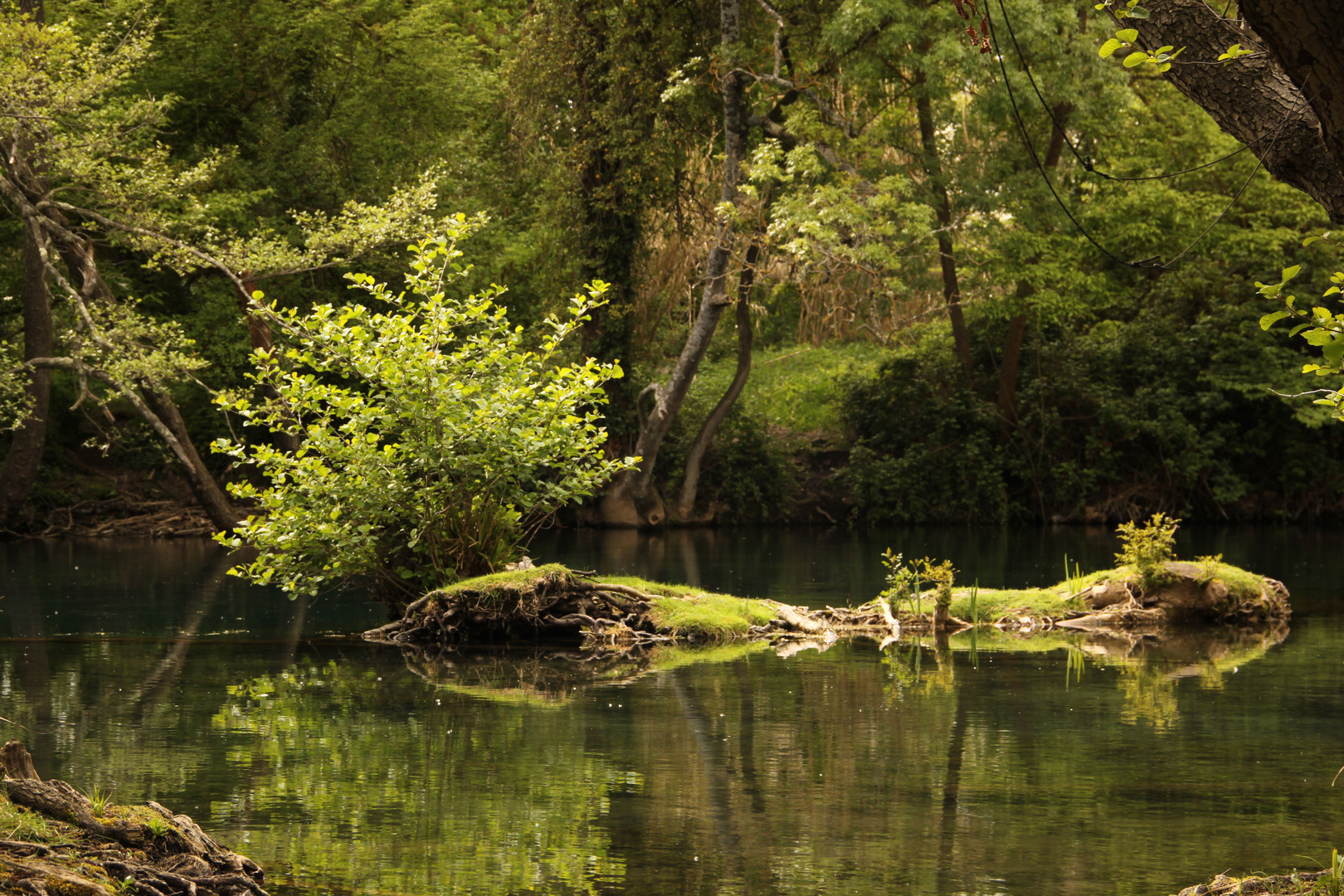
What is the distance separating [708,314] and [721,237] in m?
1.48

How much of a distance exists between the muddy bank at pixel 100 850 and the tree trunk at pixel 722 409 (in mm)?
21726

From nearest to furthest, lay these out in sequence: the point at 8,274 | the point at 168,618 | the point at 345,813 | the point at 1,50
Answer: the point at 345,813 → the point at 168,618 → the point at 1,50 → the point at 8,274

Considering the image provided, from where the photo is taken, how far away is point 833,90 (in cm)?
2494

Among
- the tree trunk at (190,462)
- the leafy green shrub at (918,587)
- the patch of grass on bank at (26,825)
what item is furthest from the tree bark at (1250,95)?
the tree trunk at (190,462)

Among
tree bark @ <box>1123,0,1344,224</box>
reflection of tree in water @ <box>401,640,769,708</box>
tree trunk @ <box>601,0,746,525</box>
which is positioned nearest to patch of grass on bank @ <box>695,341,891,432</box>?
tree trunk @ <box>601,0,746,525</box>

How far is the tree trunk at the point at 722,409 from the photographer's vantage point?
27156 millimetres

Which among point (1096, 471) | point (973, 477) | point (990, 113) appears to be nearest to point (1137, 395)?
point (1096, 471)

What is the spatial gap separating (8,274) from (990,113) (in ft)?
56.6

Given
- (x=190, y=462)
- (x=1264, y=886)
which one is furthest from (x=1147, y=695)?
(x=190, y=462)

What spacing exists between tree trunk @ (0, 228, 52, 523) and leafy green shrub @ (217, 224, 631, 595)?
1260 centimetres

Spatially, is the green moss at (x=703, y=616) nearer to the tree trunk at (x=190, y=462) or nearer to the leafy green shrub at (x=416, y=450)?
the leafy green shrub at (x=416, y=450)

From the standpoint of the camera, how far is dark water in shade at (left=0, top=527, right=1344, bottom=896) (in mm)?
5863

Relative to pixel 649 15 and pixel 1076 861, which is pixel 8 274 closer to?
pixel 649 15

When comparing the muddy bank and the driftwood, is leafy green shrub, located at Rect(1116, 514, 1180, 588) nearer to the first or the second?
the driftwood
